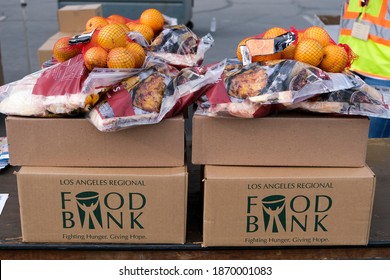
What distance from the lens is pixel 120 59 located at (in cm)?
164

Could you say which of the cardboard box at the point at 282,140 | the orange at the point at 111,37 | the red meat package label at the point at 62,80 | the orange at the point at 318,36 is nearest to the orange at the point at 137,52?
the orange at the point at 111,37

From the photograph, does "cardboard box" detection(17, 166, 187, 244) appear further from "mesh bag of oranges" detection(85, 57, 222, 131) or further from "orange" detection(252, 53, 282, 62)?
"orange" detection(252, 53, 282, 62)

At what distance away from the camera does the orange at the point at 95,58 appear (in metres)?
1.66

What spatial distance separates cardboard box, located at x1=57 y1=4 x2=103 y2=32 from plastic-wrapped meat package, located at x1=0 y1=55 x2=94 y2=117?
3.29 meters

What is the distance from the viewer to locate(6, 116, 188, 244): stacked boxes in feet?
5.30

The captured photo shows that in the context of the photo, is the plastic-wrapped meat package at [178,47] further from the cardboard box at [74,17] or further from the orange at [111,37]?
→ the cardboard box at [74,17]

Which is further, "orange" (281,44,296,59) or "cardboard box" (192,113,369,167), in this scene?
"orange" (281,44,296,59)

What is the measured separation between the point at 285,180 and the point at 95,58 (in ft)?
2.19

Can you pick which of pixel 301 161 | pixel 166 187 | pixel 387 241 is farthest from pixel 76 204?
pixel 387 241

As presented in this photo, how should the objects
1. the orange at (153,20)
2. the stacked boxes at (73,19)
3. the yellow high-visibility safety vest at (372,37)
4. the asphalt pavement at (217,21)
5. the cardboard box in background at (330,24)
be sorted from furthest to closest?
the asphalt pavement at (217,21) < the stacked boxes at (73,19) < the cardboard box in background at (330,24) < the yellow high-visibility safety vest at (372,37) < the orange at (153,20)

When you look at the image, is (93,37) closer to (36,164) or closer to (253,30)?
(36,164)

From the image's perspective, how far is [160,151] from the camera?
1644 mm

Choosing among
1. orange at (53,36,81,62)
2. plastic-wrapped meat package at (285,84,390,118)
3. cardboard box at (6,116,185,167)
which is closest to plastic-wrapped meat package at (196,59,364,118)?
plastic-wrapped meat package at (285,84,390,118)

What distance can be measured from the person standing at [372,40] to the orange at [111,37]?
1.82 m
